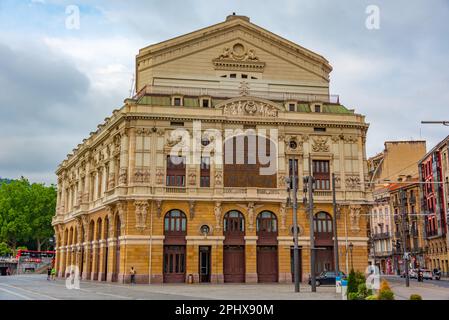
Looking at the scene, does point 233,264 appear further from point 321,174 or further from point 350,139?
point 350,139

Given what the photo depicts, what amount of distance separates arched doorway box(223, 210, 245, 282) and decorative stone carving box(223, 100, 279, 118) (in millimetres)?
10282

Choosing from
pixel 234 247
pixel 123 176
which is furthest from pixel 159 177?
pixel 234 247

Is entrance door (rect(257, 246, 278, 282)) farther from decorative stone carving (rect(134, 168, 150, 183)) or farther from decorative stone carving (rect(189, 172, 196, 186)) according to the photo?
decorative stone carving (rect(134, 168, 150, 183))

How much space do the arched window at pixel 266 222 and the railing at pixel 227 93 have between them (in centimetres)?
1307

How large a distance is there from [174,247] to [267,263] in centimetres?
957

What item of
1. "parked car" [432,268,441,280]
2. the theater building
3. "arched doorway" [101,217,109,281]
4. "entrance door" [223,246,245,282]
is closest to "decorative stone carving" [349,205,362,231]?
the theater building

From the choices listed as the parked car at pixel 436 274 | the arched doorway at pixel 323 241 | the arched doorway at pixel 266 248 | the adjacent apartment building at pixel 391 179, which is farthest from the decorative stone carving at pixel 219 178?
the adjacent apartment building at pixel 391 179

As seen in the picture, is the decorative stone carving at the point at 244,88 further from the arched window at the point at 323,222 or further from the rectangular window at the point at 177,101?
the arched window at the point at 323,222

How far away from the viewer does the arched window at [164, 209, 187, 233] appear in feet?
182

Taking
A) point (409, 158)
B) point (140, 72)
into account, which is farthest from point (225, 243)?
point (409, 158)

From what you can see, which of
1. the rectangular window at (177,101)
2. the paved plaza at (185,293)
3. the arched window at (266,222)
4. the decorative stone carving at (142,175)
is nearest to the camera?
the paved plaza at (185,293)

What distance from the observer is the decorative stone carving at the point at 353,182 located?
5916 centimetres

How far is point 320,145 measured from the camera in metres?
59.7
